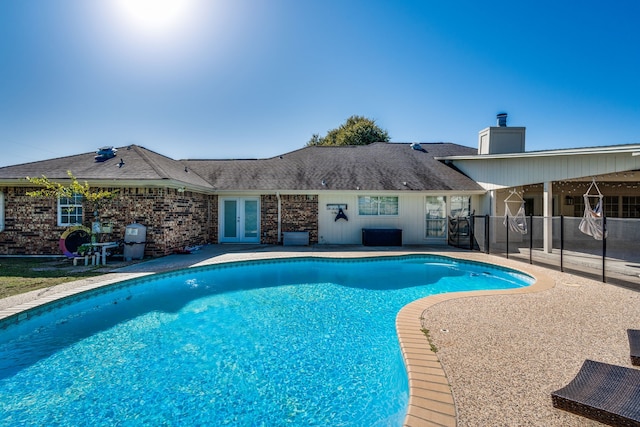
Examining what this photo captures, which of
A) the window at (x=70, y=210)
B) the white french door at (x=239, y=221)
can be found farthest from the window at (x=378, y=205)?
the window at (x=70, y=210)

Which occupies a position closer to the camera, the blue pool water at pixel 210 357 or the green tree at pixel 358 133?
the blue pool water at pixel 210 357

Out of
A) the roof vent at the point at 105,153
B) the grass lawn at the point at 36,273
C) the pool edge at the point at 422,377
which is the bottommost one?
the grass lawn at the point at 36,273

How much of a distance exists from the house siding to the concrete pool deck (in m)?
3.43

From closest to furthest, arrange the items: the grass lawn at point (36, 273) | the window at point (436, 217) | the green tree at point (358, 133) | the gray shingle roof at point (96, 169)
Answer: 1. the grass lawn at point (36, 273)
2. the gray shingle roof at point (96, 169)
3. the window at point (436, 217)
4. the green tree at point (358, 133)

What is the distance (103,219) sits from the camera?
35.1 feet

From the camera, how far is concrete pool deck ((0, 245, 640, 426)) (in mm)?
2508

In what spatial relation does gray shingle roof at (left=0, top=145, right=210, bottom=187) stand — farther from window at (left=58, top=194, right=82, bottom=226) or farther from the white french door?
the white french door

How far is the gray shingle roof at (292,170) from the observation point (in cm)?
1108

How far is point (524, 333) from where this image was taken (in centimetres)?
416

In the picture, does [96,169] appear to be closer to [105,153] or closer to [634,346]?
[105,153]

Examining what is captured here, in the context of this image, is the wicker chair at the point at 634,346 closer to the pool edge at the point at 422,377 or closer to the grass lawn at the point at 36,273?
the pool edge at the point at 422,377

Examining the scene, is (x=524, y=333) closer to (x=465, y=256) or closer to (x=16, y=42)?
(x=465, y=256)

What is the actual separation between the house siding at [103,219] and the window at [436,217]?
1060cm

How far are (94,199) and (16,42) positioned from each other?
7.07m
